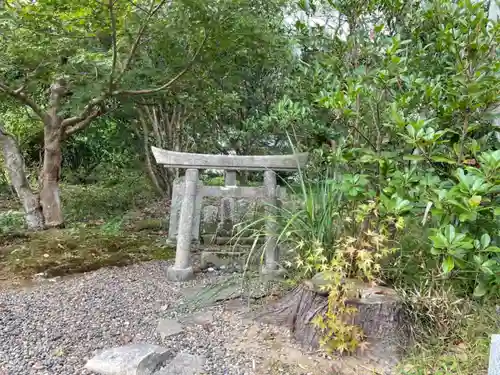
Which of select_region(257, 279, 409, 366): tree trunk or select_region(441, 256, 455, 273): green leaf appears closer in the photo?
select_region(441, 256, 455, 273): green leaf

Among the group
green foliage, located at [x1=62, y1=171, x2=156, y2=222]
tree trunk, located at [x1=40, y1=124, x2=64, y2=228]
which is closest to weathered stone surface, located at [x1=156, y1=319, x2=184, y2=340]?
tree trunk, located at [x1=40, y1=124, x2=64, y2=228]

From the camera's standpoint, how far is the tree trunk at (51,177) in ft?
13.1

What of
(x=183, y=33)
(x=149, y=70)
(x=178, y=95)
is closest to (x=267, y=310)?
(x=183, y=33)

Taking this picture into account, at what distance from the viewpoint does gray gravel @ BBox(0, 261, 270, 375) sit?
182cm

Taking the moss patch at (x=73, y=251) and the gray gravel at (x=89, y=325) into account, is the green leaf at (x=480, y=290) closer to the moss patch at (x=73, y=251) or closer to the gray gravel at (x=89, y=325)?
the gray gravel at (x=89, y=325)

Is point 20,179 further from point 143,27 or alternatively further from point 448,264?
point 448,264

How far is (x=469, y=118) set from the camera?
195 centimetres

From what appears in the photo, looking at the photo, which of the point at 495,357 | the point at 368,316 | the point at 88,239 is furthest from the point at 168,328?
the point at 88,239

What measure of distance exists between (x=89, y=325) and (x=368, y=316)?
145 centimetres

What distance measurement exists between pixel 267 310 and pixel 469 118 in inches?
55.8

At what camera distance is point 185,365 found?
5.77 feet

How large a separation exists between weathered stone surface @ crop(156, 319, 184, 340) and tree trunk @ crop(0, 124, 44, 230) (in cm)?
257

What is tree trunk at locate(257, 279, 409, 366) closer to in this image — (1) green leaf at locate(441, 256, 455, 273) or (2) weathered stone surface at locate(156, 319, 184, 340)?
(1) green leaf at locate(441, 256, 455, 273)

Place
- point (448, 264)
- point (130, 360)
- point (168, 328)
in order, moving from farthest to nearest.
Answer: point (168, 328), point (130, 360), point (448, 264)
